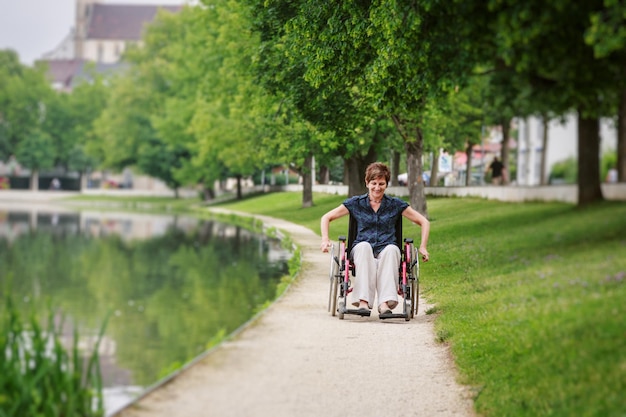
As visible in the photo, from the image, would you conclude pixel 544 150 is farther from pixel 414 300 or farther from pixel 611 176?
pixel 414 300

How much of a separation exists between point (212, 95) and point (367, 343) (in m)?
35.4

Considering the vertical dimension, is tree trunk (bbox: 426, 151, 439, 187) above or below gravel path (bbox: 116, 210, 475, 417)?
above

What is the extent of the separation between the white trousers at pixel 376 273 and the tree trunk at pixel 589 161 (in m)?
A: 2.80

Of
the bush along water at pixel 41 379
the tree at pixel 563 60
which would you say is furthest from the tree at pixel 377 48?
the bush along water at pixel 41 379

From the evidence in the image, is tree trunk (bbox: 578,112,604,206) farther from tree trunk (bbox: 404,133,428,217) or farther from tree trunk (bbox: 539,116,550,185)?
tree trunk (bbox: 404,133,428,217)

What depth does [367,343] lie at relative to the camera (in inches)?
373

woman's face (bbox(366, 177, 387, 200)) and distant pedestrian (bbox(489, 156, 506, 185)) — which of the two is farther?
distant pedestrian (bbox(489, 156, 506, 185))

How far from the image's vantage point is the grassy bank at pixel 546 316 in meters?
5.89

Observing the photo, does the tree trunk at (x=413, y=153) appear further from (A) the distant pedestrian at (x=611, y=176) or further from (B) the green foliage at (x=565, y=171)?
(A) the distant pedestrian at (x=611, y=176)

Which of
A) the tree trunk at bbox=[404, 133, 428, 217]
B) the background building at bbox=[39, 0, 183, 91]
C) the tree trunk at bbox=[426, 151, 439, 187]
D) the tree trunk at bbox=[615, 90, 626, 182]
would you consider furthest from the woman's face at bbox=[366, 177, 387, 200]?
the background building at bbox=[39, 0, 183, 91]

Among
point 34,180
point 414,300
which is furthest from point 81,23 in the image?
point 414,300

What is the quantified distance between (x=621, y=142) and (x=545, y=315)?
1.09m

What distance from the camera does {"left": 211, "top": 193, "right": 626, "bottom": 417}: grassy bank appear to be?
5887 millimetres

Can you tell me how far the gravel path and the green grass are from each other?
0.70 feet
